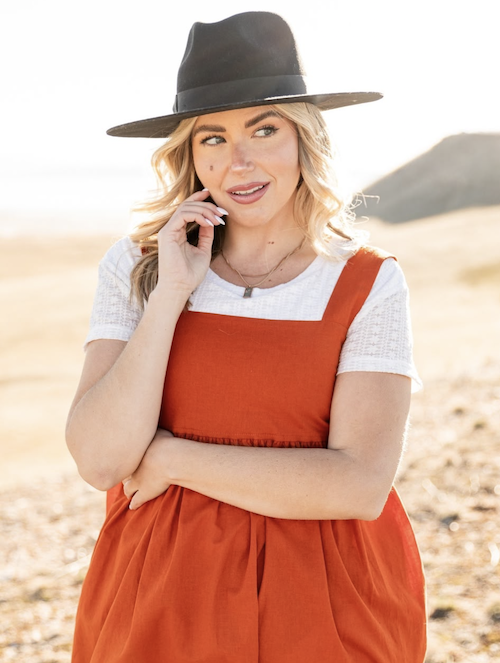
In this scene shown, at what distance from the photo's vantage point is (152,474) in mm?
2178

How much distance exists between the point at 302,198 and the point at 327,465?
0.89 meters

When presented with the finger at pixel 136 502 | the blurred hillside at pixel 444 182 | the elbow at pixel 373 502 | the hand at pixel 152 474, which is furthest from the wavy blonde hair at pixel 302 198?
the blurred hillside at pixel 444 182

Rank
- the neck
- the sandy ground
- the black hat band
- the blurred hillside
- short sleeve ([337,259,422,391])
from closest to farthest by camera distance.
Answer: short sleeve ([337,259,422,391]) → the black hat band → the neck → the sandy ground → the blurred hillside

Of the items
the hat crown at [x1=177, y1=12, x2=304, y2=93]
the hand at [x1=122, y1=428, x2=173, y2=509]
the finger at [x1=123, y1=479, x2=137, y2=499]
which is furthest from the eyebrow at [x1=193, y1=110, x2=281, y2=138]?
the finger at [x1=123, y1=479, x2=137, y2=499]

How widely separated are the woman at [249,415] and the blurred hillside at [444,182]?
133 ft

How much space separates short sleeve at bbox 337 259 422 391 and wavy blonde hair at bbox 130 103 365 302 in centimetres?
20

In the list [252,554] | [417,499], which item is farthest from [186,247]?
[417,499]

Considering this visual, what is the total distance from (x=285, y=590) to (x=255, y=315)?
760mm

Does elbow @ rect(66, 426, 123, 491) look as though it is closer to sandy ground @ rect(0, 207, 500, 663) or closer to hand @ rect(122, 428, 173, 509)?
hand @ rect(122, 428, 173, 509)

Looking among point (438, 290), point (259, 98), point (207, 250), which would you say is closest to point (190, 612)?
point (207, 250)

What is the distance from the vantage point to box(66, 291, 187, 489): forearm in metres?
2.16

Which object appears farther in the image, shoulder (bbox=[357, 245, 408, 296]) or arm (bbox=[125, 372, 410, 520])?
shoulder (bbox=[357, 245, 408, 296])

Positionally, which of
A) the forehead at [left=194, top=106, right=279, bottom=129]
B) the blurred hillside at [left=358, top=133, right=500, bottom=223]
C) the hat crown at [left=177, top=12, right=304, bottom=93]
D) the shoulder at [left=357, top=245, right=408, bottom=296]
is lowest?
the blurred hillside at [left=358, top=133, right=500, bottom=223]

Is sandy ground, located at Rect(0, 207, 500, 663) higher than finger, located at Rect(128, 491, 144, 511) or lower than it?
lower
